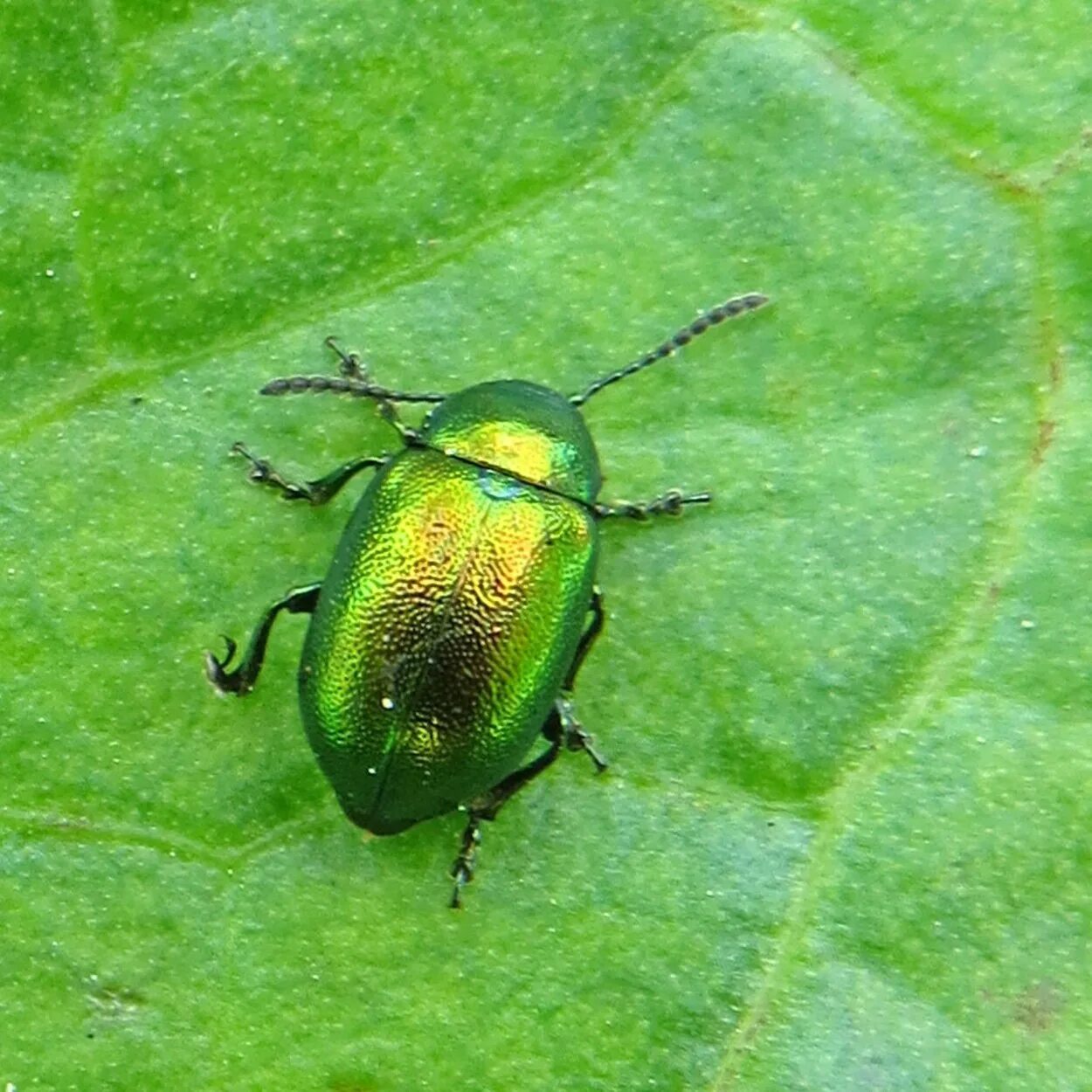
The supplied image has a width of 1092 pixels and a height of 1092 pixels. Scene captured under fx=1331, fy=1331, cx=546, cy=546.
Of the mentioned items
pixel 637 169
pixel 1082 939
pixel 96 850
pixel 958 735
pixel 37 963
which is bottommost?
pixel 37 963

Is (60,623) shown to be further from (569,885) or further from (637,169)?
(637,169)

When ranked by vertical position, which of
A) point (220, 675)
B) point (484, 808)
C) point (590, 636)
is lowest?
point (484, 808)

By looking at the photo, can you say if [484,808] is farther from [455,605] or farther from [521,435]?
[521,435]

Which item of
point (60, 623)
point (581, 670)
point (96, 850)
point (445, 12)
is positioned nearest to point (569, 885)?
point (581, 670)

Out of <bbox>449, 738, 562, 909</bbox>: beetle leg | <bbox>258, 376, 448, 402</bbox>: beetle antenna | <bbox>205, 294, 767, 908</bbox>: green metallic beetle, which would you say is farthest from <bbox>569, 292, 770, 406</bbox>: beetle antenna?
<bbox>449, 738, 562, 909</bbox>: beetle leg

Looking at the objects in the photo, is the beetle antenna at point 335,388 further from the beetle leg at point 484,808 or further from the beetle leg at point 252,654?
the beetle leg at point 484,808

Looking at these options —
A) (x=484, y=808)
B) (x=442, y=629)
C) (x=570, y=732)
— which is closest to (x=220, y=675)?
(x=442, y=629)

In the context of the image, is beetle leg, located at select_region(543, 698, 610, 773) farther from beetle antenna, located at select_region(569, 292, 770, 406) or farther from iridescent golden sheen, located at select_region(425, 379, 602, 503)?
beetle antenna, located at select_region(569, 292, 770, 406)
